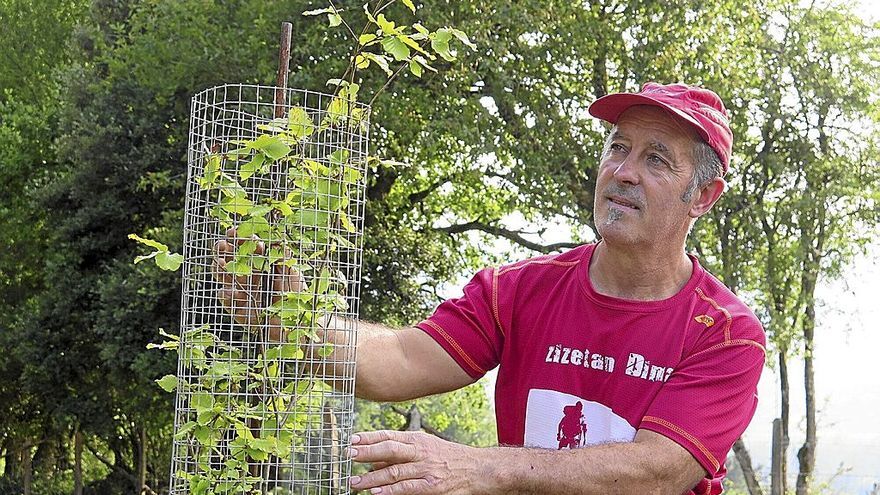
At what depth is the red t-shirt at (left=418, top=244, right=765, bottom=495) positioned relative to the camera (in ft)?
8.25

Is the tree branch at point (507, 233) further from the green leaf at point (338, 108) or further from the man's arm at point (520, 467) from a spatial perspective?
the green leaf at point (338, 108)

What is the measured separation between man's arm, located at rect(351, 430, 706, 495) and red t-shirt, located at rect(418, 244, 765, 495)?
0.06 metres

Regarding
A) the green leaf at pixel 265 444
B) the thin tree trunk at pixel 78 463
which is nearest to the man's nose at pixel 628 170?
the green leaf at pixel 265 444

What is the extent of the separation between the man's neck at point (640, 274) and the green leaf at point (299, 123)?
0.81 metres

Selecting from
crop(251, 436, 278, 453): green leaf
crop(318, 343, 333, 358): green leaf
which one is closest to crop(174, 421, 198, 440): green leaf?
crop(251, 436, 278, 453): green leaf

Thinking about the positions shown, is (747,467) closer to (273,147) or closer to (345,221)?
(345,221)

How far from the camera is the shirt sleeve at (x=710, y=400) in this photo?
246cm

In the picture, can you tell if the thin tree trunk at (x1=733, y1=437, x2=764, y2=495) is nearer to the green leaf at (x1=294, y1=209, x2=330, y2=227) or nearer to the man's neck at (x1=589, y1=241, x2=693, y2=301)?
the man's neck at (x1=589, y1=241, x2=693, y2=301)

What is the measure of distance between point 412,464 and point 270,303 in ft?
1.55

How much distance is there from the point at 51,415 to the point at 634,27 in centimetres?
941

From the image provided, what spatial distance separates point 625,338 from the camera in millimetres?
2629

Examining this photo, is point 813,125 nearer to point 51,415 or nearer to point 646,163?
point 646,163

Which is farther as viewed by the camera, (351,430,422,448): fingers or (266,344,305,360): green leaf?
(266,344,305,360): green leaf

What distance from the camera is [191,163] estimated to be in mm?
2496
